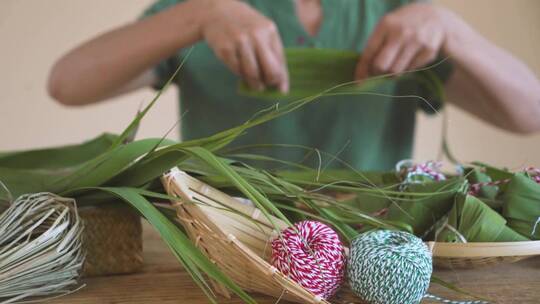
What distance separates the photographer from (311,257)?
308mm

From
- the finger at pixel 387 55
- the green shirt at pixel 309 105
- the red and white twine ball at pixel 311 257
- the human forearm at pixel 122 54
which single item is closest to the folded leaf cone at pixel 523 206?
the red and white twine ball at pixel 311 257

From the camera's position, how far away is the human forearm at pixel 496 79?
68cm

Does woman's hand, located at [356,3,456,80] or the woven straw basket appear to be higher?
woman's hand, located at [356,3,456,80]

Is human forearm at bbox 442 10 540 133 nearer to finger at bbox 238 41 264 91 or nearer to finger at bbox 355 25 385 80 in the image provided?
finger at bbox 355 25 385 80

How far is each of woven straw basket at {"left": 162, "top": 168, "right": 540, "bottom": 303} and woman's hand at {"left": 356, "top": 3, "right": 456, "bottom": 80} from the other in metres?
0.30

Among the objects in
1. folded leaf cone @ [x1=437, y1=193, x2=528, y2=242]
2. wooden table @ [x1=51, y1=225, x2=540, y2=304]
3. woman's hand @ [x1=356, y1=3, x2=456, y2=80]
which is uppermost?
woman's hand @ [x1=356, y1=3, x2=456, y2=80]

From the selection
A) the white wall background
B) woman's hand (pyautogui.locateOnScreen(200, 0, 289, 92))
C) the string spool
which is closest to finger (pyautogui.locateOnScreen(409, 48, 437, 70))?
woman's hand (pyautogui.locateOnScreen(200, 0, 289, 92))

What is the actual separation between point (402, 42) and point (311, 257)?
1.25 feet

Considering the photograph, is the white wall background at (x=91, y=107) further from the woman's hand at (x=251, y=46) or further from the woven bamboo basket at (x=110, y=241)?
the woven bamboo basket at (x=110, y=241)

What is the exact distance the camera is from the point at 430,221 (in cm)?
39

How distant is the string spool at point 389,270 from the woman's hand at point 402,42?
338 millimetres

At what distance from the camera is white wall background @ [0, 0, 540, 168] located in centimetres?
148

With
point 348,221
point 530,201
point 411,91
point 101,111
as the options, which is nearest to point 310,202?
point 348,221

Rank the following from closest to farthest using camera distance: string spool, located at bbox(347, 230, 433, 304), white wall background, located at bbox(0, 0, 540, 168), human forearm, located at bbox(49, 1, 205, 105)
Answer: string spool, located at bbox(347, 230, 433, 304) < human forearm, located at bbox(49, 1, 205, 105) < white wall background, located at bbox(0, 0, 540, 168)
